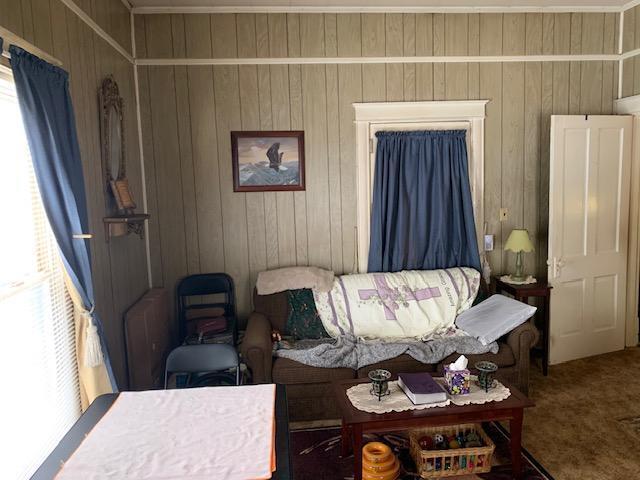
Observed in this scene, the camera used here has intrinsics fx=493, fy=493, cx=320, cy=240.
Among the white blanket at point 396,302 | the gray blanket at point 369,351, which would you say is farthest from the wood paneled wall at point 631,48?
the gray blanket at point 369,351

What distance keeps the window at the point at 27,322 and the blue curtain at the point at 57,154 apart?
0.09 meters

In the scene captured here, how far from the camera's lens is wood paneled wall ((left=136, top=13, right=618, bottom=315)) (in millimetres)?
3826

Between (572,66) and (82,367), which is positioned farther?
(572,66)

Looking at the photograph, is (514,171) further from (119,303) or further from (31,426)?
(31,426)

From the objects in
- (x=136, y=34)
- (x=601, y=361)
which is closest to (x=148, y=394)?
(x=136, y=34)

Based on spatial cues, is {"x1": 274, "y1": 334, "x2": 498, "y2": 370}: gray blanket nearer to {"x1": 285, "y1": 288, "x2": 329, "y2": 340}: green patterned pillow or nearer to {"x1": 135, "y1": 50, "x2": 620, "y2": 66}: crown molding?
{"x1": 285, "y1": 288, "x2": 329, "y2": 340}: green patterned pillow

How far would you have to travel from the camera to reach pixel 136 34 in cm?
374

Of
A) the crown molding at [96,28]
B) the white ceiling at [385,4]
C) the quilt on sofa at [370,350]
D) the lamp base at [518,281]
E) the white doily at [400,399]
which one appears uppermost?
the white ceiling at [385,4]

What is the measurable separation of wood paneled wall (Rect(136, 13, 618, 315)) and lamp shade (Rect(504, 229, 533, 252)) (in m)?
0.30

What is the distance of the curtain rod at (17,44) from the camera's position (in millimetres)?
1811

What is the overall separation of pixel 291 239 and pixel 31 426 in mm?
2364

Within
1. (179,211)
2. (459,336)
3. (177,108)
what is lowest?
(459,336)

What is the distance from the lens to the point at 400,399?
256 centimetres

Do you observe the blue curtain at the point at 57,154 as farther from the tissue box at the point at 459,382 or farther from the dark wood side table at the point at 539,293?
the dark wood side table at the point at 539,293
